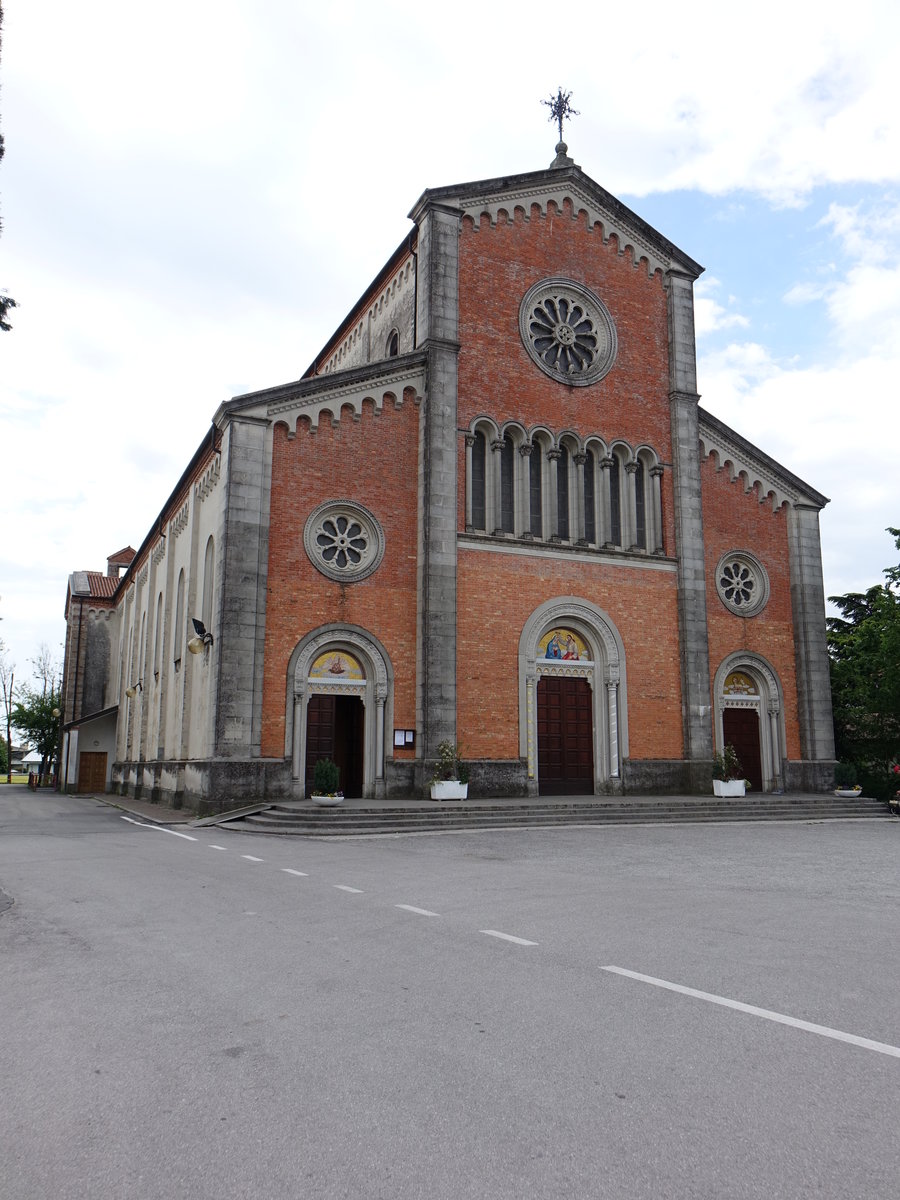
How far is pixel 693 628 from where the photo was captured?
88.7ft

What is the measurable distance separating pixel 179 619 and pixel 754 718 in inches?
730

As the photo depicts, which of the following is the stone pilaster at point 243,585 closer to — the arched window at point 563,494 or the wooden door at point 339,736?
the wooden door at point 339,736

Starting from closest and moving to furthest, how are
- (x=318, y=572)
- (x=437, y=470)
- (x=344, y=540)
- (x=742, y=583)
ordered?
(x=318, y=572) < (x=344, y=540) < (x=437, y=470) < (x=742, y=583)

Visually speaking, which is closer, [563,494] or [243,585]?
[243,585]

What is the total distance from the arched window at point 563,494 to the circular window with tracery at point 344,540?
18.4 ft

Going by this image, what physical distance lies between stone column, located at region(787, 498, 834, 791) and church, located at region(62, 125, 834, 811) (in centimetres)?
7

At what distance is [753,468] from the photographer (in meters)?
29.5

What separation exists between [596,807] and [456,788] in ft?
11.0

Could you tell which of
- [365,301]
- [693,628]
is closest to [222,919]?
[693,628]

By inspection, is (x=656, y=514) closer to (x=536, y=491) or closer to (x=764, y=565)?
(x=536, y=491)

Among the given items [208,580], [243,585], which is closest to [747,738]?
[243,585]

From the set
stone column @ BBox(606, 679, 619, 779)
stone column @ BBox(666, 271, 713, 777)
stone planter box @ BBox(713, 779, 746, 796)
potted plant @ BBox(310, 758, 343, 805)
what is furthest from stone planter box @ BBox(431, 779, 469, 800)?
stone column @ BBox(666, 271, 713, 777)

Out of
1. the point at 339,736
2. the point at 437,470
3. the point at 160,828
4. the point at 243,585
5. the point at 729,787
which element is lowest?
the point at 160,828

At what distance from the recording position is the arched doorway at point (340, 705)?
22562 mm
